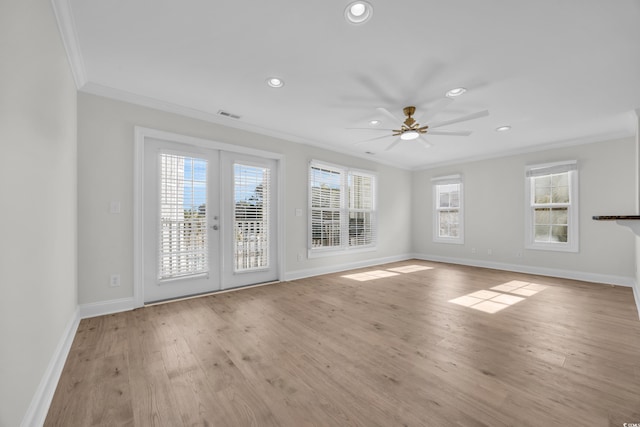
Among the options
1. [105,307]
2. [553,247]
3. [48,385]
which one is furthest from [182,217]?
[553,247]

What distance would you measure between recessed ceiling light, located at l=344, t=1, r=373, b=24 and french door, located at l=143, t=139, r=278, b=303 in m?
2.64

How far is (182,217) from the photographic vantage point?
351cm

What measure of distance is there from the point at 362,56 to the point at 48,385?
3.24 m

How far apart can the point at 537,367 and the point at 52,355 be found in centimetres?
334

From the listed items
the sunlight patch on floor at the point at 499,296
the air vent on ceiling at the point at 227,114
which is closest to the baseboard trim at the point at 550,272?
the sunlight patch on floor at the point at 499,296

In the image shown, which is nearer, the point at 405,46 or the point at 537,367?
the point at 537,367

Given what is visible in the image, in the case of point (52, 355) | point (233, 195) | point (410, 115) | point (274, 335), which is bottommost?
point (274, 335)

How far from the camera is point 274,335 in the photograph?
245 cm

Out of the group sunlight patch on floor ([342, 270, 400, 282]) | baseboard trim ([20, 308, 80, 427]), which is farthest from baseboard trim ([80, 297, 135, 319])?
sunlight patch on floor ([342, 270, 400, 282])

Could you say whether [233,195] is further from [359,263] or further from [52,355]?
[359,263]

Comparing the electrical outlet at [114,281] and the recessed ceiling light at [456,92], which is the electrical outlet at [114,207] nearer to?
the electrical outlet at [114,281]

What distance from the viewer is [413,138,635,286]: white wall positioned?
4383 mm

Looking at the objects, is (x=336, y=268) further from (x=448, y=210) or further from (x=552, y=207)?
(x=552, y=207)

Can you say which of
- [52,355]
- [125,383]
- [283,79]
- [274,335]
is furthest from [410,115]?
[52,355]
